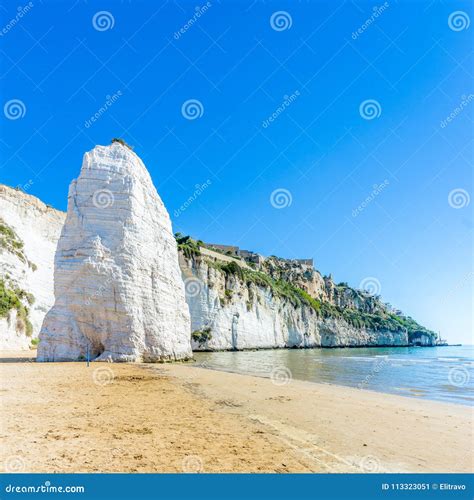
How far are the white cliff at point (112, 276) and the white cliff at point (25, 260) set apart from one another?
1287 centimetres

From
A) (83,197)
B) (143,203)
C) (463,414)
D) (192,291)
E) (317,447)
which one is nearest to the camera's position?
(317,447)

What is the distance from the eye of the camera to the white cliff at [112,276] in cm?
2006

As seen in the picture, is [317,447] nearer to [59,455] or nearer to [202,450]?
[202,450]

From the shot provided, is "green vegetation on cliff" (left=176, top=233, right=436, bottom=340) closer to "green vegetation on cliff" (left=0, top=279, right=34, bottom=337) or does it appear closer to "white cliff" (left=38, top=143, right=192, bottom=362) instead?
"green vegetation on cliff" (left=0, top=279, right=34, bottom=337)

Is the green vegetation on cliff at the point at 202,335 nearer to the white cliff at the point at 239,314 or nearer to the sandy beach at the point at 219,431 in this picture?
the white cliff at the point at 239,314

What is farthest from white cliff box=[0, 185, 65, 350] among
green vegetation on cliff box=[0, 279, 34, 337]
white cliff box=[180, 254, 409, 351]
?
white cliff box=[180, 254, 409, 351]

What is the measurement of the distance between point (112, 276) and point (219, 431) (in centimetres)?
1584

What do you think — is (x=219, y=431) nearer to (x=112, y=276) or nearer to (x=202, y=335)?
(x=112, y=276)

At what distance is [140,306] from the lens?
70.2 ft

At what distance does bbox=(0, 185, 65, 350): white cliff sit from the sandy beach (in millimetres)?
23155

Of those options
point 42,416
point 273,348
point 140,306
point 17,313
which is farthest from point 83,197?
point 273,348

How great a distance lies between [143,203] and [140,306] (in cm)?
655

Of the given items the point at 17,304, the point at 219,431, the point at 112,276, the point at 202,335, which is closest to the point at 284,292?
the point at 202,335

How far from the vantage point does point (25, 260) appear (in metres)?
36.8
